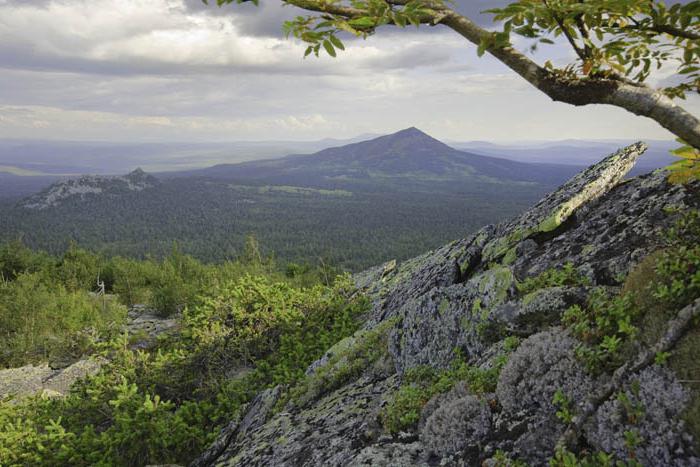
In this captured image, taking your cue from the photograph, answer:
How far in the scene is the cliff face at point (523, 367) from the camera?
4695 millimetres

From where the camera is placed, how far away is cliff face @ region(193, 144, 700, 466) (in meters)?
4.70

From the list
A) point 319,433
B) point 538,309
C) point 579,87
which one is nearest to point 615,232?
point 538,309

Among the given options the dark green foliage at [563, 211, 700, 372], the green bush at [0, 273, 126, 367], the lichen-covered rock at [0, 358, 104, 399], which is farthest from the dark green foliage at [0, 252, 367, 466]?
the green bush at [0, 273, 126, 367]

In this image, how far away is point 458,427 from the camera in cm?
597

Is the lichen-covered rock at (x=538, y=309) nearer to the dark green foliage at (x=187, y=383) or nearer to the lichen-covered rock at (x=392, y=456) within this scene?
the lichen-covered rock at (x=392, y=456)

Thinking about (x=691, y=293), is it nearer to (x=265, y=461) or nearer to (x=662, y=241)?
(x=662, y=241)

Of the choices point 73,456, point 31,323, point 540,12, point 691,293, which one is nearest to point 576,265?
point 691,293

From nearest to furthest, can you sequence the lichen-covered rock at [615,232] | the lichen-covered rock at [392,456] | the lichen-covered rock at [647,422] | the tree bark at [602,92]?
the tree bark at [602,92] < the lichen-covered rock at [647,422] < the lichen-covered rock at [392,456] < the lichen-covered rock at [615,232]

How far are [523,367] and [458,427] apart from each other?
130 cm

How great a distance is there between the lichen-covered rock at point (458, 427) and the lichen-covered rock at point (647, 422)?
4.87 ft

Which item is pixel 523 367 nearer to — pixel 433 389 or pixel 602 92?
pixel 433 389

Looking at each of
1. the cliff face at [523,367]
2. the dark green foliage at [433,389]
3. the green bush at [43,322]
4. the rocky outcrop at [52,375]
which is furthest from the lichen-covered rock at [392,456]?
the green bush at [43,322]

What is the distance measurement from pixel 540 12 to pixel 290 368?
13.6m

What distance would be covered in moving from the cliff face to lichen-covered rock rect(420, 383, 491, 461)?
0.02 m
